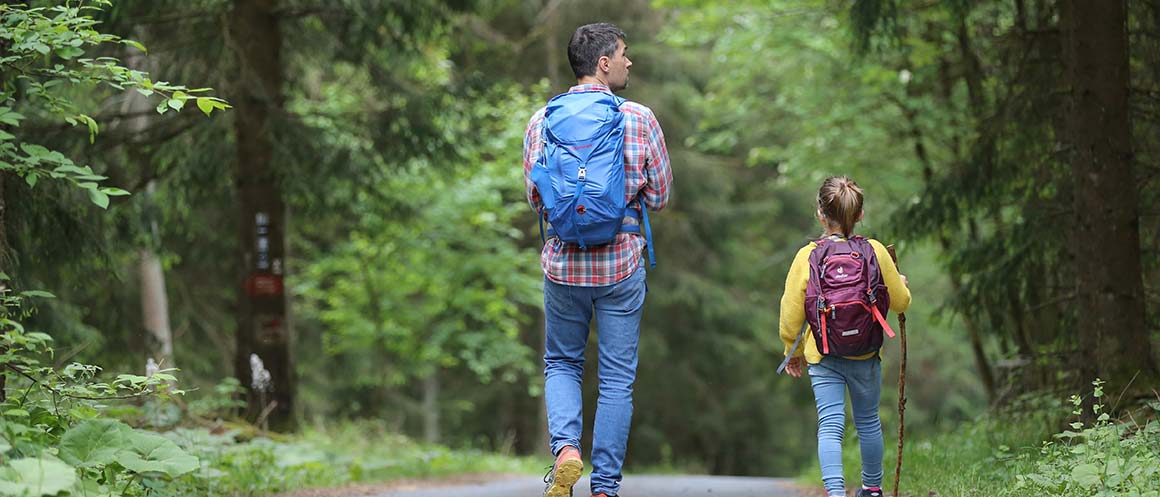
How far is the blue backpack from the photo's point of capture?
4.70 metres

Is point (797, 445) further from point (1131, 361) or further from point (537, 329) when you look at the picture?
point (1131, 361)

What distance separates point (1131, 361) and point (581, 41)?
A: 3385mm

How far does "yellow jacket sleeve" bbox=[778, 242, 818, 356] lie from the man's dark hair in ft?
3.91

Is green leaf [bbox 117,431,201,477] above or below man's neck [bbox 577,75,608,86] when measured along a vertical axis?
below

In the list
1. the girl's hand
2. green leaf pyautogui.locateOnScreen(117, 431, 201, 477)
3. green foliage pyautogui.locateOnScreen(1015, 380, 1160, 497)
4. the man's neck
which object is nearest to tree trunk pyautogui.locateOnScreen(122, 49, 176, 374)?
green leaf pyautogui.locateOnScreen(117, 431, 201, 477)

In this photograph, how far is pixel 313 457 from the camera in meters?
8.56

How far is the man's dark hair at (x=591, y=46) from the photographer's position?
16.4ft

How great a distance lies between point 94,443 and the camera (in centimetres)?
450

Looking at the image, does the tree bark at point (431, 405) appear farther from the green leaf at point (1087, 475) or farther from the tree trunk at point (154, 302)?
the green leaf at point (1087, 475)

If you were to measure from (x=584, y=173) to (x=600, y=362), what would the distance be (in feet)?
2.74

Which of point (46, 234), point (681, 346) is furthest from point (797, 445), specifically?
point (46, 234)

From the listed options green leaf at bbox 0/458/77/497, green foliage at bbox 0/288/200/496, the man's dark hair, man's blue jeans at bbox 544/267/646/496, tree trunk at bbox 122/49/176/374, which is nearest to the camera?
A: green leaf at bbox 0/458/77/497

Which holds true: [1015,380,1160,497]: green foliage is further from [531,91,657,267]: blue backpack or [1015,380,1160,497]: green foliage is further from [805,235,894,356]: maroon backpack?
[531,91,657,267]: blue backpack

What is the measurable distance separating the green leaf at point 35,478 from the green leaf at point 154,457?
82 centimetres
